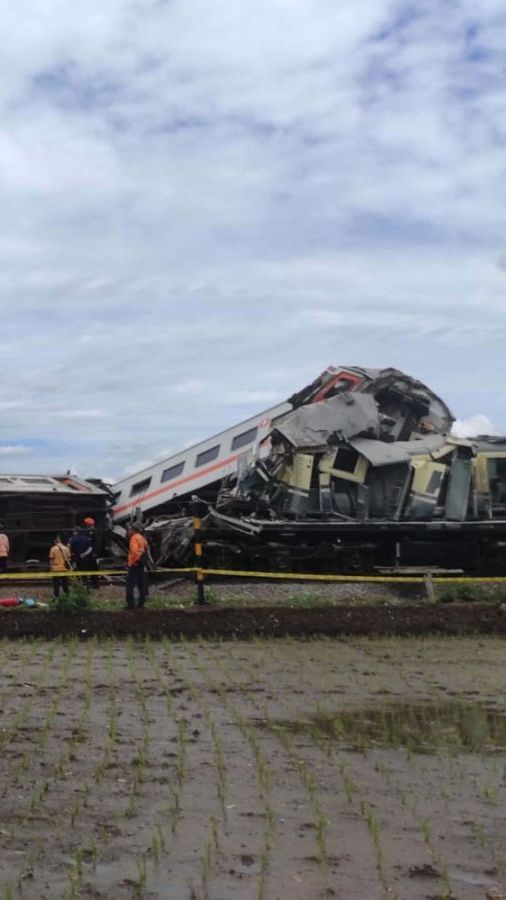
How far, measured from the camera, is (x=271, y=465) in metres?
23.0

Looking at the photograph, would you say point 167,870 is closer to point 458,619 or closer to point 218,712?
point 218,712

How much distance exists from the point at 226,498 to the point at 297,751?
1511cm

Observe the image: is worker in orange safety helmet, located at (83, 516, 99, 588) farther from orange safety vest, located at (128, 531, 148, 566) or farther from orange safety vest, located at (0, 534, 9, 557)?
orange safety vest, located at (128, 531, 148, 566)

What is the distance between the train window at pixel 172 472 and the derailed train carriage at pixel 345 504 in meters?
1.36

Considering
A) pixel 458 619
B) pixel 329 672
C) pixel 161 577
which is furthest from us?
pixel 161 577

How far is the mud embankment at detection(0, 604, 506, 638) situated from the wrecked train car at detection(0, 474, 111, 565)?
6.48 meters

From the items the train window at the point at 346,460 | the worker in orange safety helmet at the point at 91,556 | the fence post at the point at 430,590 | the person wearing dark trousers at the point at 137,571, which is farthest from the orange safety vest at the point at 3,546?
the fence post at the point at 430,590

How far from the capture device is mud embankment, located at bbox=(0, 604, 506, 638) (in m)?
15.1

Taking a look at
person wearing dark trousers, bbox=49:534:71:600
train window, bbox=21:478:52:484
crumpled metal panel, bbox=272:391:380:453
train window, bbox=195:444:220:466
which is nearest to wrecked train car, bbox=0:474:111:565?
train window, bbox=21:478:52:484

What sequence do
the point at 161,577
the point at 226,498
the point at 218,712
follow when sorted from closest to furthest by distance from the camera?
the point at 218,712, the point at 161,577, the point at 226,498

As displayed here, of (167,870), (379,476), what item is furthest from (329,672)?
(379,476)

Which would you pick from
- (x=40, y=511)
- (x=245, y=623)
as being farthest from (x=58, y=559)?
(x=245, y=623)

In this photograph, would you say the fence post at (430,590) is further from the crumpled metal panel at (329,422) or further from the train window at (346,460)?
the crumpled metal panel at (329,422)

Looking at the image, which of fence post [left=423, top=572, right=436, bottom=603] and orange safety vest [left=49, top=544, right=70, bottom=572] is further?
orange safety vest [left=49, top=544, right=70, bottom=572]
